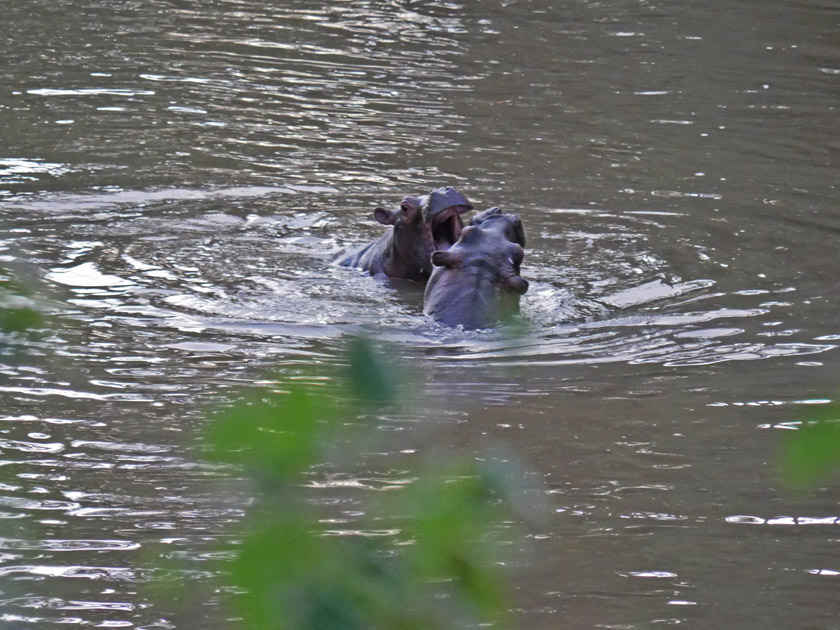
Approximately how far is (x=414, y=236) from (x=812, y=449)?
5.28 metres

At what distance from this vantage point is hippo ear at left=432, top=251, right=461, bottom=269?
5.31 m

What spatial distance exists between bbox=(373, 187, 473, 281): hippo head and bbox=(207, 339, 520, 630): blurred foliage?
5.11m

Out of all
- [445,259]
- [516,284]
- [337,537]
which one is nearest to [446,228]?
[445,259]

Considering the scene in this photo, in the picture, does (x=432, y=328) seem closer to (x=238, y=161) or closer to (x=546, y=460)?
(x=546, y=460)

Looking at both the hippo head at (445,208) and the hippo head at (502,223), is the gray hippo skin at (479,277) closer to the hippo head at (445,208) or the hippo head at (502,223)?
the hippo head at (502,223)

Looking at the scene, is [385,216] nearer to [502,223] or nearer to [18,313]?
[502,223]

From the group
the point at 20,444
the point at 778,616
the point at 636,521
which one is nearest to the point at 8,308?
the point at 778,616

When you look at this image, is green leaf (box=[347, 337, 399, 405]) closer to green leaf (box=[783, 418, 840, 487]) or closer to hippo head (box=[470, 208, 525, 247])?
green leaf (box=[783, 418, 840, 487])

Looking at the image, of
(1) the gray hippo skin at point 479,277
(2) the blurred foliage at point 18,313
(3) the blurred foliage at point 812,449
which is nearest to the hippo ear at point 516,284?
(1) the gray hippo skin at point 479,277

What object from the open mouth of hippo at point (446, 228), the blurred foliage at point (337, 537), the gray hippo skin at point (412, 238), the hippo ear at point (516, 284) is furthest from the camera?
the gray hippo skin at point (412, 238)

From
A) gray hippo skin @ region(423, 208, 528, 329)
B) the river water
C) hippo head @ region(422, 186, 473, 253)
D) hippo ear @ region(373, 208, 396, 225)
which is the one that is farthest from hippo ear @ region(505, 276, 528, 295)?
hippo ear @ region(373, 208, 396, 225)

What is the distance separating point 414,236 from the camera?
20.3ft

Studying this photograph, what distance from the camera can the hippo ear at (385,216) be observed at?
616 cm

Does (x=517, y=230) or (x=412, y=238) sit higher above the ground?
(x=517, y=230)
